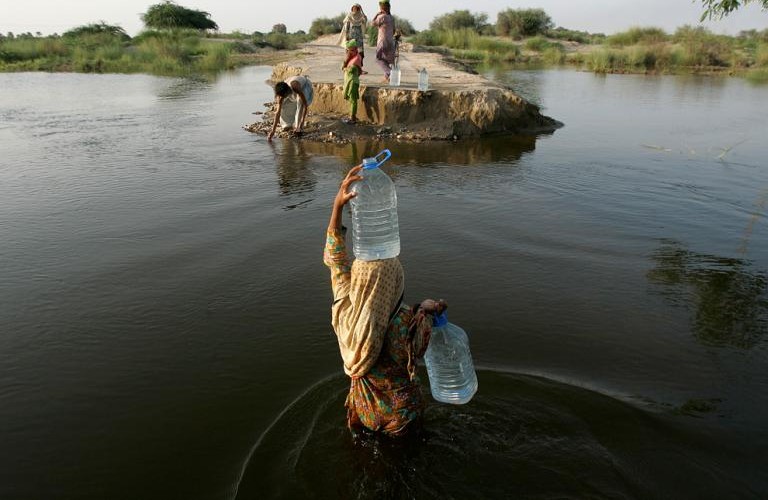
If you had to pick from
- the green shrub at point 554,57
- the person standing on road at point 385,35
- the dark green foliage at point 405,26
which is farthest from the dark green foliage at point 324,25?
the person standing on road at point 385,35

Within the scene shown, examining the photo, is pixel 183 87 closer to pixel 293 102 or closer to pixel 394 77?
pixel 293 102

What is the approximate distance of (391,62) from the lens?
12789 mm

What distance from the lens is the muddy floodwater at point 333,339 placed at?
307 centimetres

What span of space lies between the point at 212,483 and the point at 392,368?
4.04 feet

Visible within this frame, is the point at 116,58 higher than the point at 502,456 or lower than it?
higher

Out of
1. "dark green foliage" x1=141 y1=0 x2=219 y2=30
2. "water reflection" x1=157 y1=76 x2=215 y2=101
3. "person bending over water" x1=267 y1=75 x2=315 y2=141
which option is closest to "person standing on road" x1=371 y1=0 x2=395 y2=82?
"person bending over water" x1=267 y1=75 x2=315 y2=141

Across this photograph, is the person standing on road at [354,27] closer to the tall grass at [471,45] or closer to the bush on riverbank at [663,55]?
the bush on riverbank at [663,55]

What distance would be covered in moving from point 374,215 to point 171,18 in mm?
52212

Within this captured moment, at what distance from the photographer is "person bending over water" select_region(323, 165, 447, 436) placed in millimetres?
2557

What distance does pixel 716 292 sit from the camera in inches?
206

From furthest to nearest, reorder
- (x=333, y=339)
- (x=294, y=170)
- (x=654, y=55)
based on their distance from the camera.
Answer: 1. (x=654, y=55)
2. (x=294, y=170)
3. (x=333, y=339)

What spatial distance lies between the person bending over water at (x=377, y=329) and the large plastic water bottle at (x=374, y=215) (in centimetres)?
7

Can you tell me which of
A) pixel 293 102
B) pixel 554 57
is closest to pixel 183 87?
pixel 293 102

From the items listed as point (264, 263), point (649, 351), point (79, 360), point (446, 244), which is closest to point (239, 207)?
point (264, 263)
